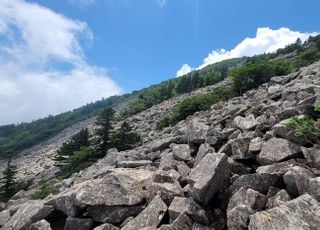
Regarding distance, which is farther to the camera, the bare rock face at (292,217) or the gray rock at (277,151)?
the gray rock at (277,151)

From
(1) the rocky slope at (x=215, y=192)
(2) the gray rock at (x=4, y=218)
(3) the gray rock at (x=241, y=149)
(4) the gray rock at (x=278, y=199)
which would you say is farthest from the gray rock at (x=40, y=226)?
(4) the gray rock at (x=278, y=199)

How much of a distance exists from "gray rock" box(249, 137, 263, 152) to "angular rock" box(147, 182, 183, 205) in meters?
3.21

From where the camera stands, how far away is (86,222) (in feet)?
38.1

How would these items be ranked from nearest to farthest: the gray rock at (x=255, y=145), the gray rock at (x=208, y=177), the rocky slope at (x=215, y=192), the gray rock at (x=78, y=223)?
the rocky slope at (x=215, y=192) → the gray rock at (x=208, y=177) → the gray rock at (x=78, y=223) → the gray rock at (x=255, y=145)

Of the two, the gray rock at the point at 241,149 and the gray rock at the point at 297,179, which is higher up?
the gray rock at the point at 241,149

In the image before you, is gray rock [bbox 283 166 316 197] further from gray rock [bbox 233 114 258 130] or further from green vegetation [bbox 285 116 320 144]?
gray rock [bbox 233 114 258 130]

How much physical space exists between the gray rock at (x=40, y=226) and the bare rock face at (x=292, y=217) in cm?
770

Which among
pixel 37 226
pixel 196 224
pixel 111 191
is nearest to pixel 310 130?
pixel 196 224

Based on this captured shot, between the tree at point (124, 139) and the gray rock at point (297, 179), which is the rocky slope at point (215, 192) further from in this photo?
the tree at point (124, 139)

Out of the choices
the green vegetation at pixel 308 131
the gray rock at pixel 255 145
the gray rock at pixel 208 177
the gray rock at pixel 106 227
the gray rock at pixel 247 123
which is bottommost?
the gray rock at pixel 106 227

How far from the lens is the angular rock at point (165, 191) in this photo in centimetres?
A: 1111

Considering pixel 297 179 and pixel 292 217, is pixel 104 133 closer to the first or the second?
pixel 297 179

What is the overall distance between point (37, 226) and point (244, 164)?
817 cm

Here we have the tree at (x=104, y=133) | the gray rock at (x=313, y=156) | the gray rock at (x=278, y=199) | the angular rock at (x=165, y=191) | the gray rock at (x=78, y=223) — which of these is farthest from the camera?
the tree at (x=104, y=133)
